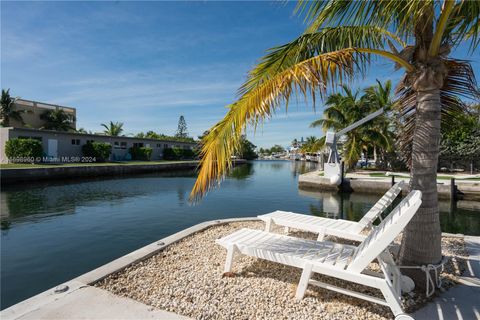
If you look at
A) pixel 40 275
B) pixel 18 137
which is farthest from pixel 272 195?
pixel 18 137

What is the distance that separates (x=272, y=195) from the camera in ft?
52.9

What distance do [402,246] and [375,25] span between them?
2904 millimetres

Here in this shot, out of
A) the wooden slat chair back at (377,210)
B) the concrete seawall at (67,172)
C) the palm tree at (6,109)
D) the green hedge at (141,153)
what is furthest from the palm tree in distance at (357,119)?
the palm tree at (6,109)

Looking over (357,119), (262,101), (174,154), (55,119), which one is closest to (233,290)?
(262,101)

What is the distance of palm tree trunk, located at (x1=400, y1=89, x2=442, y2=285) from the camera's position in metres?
3.35

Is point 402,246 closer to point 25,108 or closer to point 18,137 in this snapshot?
point 18,137

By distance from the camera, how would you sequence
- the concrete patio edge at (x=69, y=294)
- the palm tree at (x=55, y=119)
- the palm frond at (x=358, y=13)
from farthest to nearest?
the palm tree at (x=55, y=119) → the palm frond at (x=358, y=13) → the concrete patio edge at (x=69, y=294)

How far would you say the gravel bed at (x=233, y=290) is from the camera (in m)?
2.90

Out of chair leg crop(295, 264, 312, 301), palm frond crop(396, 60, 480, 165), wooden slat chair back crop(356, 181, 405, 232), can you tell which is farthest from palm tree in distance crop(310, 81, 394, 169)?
chair leg crop(295, 264, 312, 301)

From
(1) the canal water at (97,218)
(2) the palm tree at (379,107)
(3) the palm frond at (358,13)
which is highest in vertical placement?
(2) the palm tree at (379,107)

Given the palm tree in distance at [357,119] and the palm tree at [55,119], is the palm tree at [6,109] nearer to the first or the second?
the palm tree at [55,119]

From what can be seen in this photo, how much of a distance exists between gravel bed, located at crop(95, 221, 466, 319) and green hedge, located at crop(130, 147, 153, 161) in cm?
3357

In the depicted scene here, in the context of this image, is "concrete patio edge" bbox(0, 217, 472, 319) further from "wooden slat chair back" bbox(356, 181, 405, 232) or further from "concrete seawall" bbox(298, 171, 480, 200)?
"concrete seawall" bbox(298, 171, 480, 200)

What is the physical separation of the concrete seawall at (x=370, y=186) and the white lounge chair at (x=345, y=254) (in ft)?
45.8
